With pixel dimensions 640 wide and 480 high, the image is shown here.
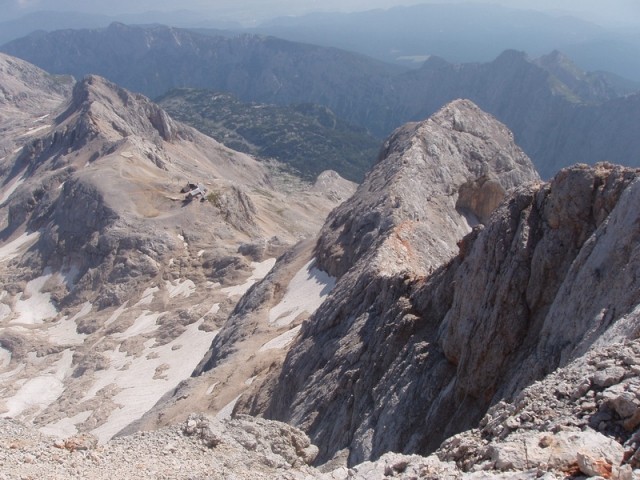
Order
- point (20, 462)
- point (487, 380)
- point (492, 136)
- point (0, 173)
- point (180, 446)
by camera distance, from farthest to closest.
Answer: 1. point (0, 173)
2. point (492, 136)
3. point (487, 380)
4. point (180, 446)
5. point (20, 462)

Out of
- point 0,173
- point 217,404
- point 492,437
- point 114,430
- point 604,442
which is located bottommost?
point 0,173

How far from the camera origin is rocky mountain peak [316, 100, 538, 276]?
44.0m

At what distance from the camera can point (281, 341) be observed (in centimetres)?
4344

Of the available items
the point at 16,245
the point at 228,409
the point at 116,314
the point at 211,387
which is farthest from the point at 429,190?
the point at 16,245

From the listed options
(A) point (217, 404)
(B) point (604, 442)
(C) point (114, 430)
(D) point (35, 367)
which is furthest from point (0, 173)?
(B) point (604, 442)

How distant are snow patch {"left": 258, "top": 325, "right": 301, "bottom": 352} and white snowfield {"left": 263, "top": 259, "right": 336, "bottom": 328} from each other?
2440 mm

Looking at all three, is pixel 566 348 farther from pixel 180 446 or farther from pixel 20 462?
pixel 20 462

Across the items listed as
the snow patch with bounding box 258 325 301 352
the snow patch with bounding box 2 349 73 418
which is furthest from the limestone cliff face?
the snow patch with bounding box 2 349 73 418

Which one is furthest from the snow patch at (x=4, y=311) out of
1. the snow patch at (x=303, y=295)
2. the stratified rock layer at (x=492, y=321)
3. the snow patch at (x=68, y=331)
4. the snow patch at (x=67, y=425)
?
the stratified rock layer at (x=492, y=321)

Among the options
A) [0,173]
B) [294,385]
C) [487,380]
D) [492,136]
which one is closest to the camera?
[487,380]

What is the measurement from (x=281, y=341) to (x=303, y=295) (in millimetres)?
8103

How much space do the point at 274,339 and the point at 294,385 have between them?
1299cm

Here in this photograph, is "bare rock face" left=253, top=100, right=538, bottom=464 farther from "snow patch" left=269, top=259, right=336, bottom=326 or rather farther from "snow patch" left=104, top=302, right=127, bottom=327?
"snow patch" left=104, top=302, right=127, bottom=327

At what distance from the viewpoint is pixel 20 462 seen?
13.7 metres
